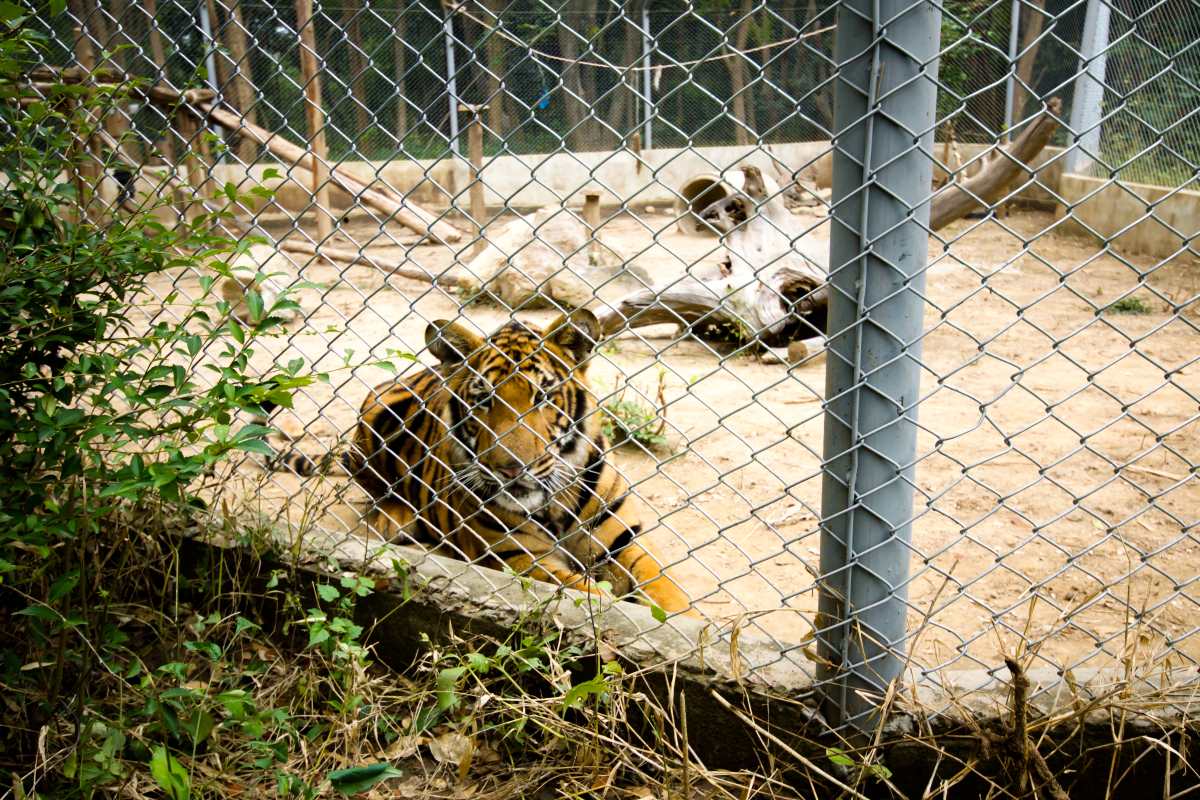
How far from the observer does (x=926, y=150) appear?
171cm

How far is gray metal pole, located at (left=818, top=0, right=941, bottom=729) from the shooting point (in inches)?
65.8

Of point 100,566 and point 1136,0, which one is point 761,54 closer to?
point 1136,0

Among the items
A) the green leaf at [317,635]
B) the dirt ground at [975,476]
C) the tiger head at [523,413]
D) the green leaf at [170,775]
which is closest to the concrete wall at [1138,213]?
the dirt ground at [975,476]

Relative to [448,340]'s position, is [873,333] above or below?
above

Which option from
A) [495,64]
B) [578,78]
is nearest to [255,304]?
[495,64]

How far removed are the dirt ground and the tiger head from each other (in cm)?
29

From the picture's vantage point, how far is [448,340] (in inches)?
126

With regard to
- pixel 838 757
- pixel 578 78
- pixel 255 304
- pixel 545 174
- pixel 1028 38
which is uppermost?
pixel 255 304

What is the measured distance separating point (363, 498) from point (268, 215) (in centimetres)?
1128

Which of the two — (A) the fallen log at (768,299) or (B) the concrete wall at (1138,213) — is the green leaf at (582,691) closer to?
(A) the fallen log at (768,299)

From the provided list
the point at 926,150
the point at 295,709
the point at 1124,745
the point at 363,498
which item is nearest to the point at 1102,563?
the point at 1124,745

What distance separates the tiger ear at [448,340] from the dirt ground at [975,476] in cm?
17

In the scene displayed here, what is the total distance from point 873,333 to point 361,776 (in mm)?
1403

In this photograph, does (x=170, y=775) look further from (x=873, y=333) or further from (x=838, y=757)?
(x=873, y=333)
